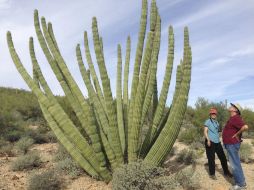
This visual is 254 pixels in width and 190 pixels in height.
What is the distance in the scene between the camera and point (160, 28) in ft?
23.8

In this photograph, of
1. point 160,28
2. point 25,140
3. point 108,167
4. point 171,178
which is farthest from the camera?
point 25,140

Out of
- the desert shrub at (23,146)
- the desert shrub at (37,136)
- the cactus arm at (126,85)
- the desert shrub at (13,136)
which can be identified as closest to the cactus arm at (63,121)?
the cactus arm at (126,85)

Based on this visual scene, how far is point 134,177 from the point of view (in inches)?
260

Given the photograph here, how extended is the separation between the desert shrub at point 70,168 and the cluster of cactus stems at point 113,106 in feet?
1.35

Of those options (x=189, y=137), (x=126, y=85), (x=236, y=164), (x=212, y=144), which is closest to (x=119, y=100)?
(x=126, y=85)

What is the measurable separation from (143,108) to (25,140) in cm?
618

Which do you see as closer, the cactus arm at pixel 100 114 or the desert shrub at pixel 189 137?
the cactus arm at pixel 100 114

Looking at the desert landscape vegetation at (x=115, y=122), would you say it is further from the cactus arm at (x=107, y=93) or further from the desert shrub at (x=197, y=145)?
the desert shrub at (x=197, y=145)

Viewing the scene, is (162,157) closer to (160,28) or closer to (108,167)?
(108,167)

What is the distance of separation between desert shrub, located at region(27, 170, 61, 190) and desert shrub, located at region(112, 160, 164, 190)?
1.34m

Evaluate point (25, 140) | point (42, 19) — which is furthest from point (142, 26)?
point (25, 140)

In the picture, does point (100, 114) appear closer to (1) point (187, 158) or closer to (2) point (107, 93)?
(2) point (107, 93)

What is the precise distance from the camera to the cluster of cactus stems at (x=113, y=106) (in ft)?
23.0

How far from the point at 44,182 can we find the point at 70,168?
3.42 ft
